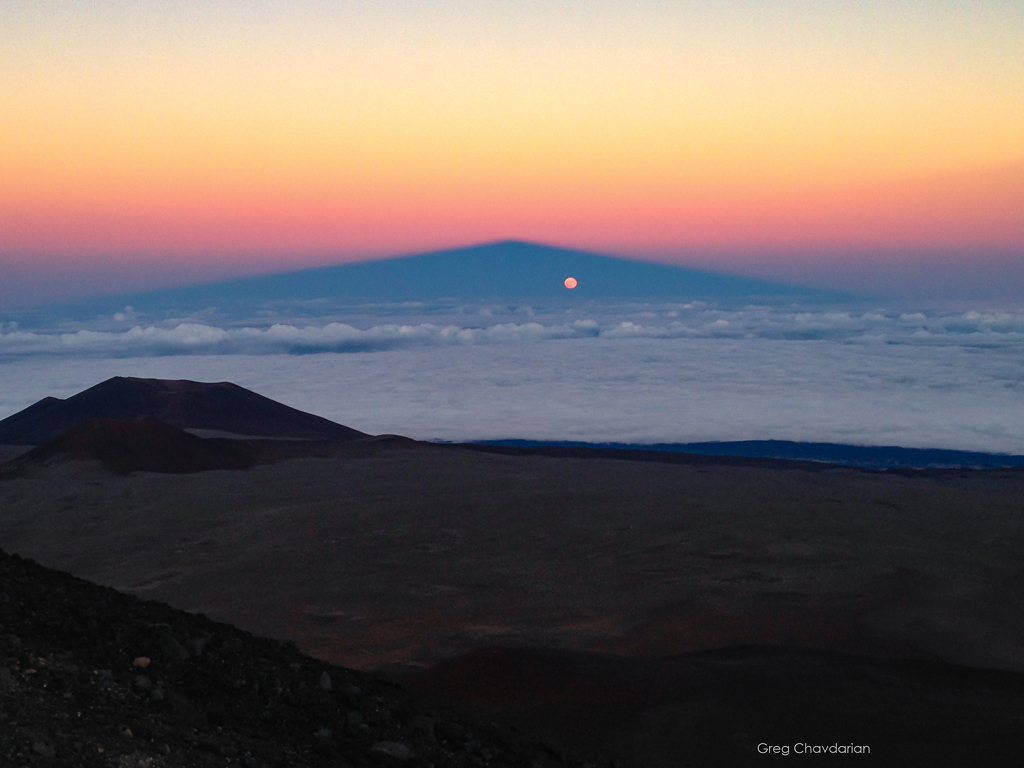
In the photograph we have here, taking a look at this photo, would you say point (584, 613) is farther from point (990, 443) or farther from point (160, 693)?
point (990, 443)

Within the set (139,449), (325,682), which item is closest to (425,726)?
(325,682)

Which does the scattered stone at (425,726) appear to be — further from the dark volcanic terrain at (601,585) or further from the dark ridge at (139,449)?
the dark ridge at (139,449)

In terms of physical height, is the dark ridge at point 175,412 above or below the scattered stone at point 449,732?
above

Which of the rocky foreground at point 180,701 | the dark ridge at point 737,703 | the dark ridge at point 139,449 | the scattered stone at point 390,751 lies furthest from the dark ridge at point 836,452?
the scattered stone at point 390,751

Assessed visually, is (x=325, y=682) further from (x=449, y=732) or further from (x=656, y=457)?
(x=656, y=457)

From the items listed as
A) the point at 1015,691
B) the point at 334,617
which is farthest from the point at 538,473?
the point at 1015,691

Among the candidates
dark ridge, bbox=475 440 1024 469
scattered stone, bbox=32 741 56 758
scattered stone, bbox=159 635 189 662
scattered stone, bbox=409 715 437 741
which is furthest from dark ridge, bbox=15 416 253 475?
scattered stone, bbox=32 741 56 758

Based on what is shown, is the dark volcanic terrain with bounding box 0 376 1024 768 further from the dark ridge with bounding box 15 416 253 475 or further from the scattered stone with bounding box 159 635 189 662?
the dark ridge with bounding box 15 416 253 475
